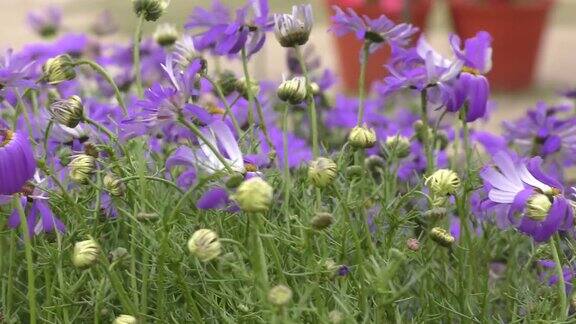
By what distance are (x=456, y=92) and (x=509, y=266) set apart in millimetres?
224

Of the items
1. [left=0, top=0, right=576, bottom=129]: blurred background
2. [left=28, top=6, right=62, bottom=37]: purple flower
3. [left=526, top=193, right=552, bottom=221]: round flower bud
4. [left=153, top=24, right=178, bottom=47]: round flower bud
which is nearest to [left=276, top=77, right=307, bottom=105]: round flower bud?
[left=526, top=193, right=552, bottom=221]: round flower bud

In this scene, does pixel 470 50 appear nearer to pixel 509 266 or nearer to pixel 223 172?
pixel 509 266

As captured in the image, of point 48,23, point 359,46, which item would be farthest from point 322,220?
point 359,46

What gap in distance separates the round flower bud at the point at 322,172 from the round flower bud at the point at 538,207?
6.9 inches

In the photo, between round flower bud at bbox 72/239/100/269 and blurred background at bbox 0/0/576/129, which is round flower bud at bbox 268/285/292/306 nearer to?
round flower bud at bbox 72/239/100/269

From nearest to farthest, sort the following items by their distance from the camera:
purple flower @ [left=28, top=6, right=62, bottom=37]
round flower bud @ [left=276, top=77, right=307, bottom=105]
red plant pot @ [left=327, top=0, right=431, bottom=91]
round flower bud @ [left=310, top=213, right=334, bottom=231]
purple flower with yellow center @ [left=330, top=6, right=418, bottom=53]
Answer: round flower bud @ [left=310, top=213, right=334, bottom=231]
round flower bud @ [left=276, top=77, right=307, bottom=105]
purple flower with yellow center @ [left=330, top=6, right=418, bottom=53]
purple flower @ [left=28, top=6, right=62, bottom=37]
red plant pot @ [left=327, top=0, right=431, bottom=91]

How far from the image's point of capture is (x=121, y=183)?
1008 mm

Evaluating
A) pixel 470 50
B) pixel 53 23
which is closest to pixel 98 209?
pixel 470 50

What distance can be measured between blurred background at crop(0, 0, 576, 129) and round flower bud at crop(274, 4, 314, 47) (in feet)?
6.35

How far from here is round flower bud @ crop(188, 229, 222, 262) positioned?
841 millimetres

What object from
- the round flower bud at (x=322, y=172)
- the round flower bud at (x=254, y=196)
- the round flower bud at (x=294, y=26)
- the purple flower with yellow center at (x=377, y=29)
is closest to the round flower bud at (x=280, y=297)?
the round flower bud at (x=254, y=196)

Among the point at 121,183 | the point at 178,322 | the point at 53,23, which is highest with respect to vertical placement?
the point at 121,183

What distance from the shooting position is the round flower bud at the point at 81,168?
1.01 meters

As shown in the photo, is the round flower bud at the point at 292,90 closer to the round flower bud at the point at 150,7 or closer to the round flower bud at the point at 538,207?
the round flower bud at the point at 150,7
